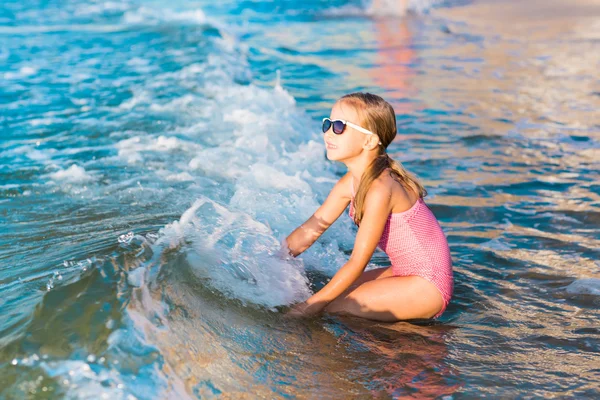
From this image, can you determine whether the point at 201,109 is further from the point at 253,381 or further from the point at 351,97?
the point at 253,381

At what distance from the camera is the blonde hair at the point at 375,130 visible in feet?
12.7

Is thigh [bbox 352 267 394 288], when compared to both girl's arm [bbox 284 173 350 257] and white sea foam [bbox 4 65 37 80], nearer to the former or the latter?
girl's arm [bbox 284 173 350 257]

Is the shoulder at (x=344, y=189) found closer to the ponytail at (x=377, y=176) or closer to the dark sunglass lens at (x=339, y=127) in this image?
the ponytail at (x=377, y=176)

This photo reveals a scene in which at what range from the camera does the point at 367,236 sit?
3.77 metres

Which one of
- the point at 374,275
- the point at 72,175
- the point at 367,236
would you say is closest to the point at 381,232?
the point at 367,236

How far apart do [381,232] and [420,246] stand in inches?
11.8

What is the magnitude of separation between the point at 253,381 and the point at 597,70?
10.9 m

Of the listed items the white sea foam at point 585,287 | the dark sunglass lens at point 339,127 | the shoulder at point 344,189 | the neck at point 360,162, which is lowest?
the white sea foam at point 585,287

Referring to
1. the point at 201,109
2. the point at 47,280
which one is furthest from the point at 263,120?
the point at 47,280

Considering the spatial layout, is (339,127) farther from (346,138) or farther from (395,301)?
(395,301)

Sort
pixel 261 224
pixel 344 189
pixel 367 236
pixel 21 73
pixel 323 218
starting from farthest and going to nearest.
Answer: pixel 21 73 → pixel 261 224 → pixel 323 218 → pixel 344 189 → pixel 367 236

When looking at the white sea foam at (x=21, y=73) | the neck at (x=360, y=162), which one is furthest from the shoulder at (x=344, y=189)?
the white sea foam at (x=21, y=73)

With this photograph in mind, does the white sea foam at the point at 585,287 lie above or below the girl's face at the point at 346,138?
below

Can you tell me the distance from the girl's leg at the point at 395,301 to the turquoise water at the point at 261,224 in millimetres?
89
